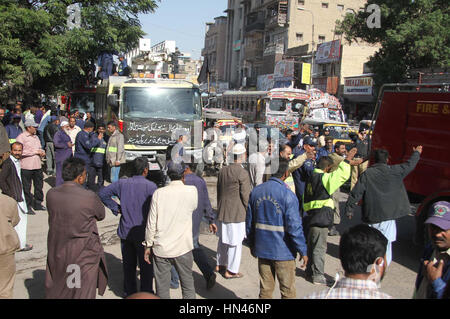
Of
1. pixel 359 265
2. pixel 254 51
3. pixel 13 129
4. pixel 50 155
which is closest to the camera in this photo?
pixel 359 265

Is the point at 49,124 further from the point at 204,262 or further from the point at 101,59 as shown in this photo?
the point at 204,262

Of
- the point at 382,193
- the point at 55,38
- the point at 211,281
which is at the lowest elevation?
the point at 211,281

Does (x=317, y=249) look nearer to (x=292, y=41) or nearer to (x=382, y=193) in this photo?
(x=382, y=193)

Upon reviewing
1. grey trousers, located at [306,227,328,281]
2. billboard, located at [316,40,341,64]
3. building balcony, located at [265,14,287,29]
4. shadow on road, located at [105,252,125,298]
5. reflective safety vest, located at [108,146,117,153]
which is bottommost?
shadow on road, located at [105,252,125,298]

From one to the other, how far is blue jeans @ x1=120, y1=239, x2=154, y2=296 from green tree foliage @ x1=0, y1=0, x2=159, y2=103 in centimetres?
1179

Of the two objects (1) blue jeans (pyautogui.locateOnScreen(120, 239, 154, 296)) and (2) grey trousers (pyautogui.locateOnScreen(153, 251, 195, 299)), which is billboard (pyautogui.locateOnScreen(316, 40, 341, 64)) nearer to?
(1) blue jeans (pyautogui.locateOnScreen(120, 239, 154, 296))

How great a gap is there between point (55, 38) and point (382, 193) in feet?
44.1

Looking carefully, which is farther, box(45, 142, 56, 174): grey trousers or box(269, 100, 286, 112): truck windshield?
box(269, 100, 286, 112): truck windshield

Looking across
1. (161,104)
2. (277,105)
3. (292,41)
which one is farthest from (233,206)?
(292,41)

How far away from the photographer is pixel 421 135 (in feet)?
23.0

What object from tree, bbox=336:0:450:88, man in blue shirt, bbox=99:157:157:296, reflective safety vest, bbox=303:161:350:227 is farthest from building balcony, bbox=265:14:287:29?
man in blue shirt, bbox=99:157:157:296

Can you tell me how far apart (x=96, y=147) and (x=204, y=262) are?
518 centimetres

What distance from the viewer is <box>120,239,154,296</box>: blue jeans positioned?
4.58 m

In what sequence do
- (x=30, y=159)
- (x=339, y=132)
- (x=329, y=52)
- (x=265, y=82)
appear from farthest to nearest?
1. (x=265, y=82)
2. (x=329, y=52)
3. (x=339, y=132)
4. (x=30, y=159)
